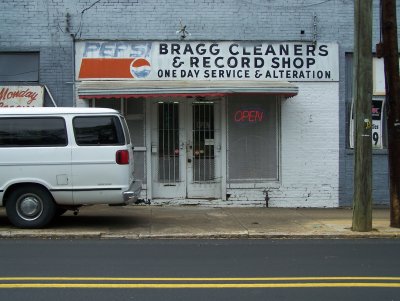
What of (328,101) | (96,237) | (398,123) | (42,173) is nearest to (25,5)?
(42,173)

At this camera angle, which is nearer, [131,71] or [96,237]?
[96,237]

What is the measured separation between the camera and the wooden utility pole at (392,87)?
9945 mm

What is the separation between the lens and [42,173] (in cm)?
941

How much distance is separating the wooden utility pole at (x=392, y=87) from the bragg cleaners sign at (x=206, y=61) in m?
3.13

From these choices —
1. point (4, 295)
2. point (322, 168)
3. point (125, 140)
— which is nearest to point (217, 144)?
point (322, 168)

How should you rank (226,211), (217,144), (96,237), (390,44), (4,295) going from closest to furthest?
(4,295), (96,237), (390,44), (226,211), (217,144)

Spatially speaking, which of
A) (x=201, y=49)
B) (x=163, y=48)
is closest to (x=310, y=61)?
(x=201, y=49)

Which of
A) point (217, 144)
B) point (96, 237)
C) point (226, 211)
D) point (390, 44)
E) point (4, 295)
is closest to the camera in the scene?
point (4, 295)

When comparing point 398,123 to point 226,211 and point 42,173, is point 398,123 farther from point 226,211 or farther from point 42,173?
point 42,173

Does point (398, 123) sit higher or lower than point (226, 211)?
higher

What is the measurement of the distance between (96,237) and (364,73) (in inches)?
227

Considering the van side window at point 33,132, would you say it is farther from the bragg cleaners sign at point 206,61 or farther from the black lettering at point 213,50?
the black lettering at point 213,50

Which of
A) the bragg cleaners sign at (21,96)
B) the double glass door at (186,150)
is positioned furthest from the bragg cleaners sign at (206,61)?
the bragg cleaners sign at (21,96)

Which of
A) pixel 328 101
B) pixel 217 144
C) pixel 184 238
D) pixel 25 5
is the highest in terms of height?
pixel 25 5
